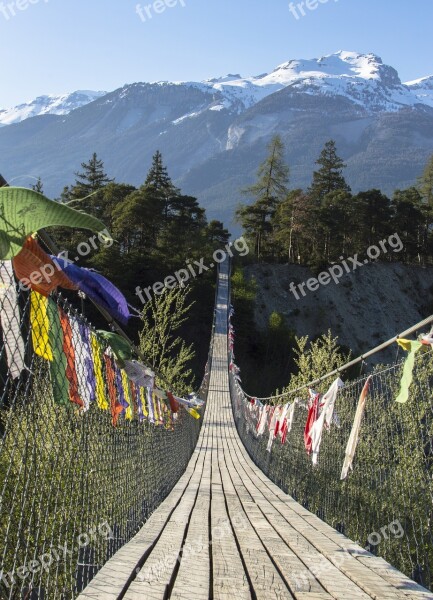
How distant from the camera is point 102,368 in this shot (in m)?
3.33

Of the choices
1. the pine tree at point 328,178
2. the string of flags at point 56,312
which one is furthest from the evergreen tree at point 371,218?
the string of flags at point 56,312

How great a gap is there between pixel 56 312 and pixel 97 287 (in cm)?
21

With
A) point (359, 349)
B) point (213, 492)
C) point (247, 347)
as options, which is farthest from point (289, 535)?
point (359, 349)

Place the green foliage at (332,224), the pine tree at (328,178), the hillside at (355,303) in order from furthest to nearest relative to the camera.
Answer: the pine tree at (328,178), the green foliage at (332,224), the hillside at (355,303)

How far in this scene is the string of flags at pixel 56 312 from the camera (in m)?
1.65

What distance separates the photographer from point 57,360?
2.46 metres

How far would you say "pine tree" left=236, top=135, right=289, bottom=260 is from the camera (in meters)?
43.9

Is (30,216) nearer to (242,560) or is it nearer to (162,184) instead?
(242,560)

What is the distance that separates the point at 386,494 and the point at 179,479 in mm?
2413

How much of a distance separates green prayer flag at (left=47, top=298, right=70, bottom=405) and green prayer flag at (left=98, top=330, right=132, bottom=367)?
0.70 meters

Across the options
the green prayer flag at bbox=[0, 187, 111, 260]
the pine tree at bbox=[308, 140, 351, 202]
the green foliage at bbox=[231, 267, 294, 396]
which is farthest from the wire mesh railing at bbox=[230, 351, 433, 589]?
the pine tree at bbox=[308, 140, 351, 202]

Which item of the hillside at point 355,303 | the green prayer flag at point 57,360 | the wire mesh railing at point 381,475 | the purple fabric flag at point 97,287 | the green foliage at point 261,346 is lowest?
the wire mesh railing at point 381,475

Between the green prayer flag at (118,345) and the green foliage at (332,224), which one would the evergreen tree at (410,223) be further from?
the green prayer flag at (118,345)

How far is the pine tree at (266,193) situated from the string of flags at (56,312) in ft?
134
